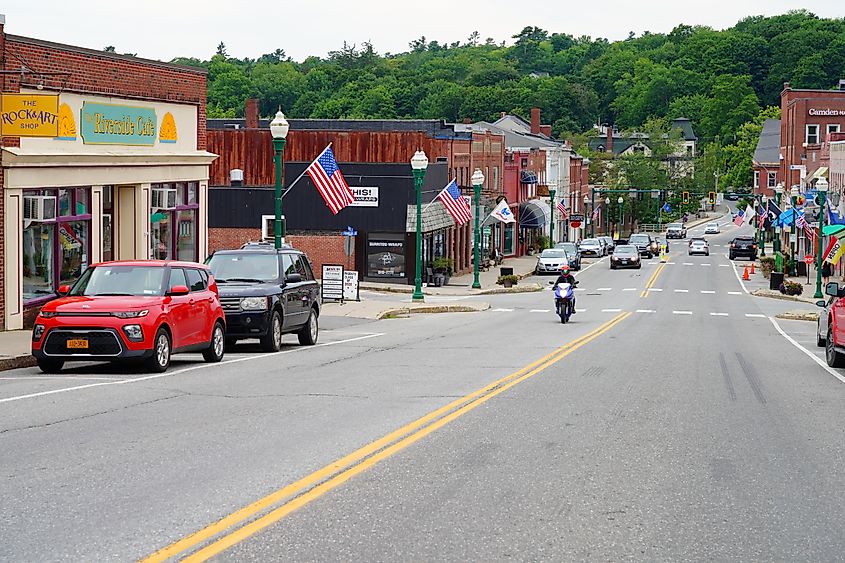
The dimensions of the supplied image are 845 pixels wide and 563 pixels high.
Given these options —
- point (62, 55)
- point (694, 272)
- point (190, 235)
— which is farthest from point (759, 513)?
point (694, 272)

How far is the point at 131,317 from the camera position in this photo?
676 inches

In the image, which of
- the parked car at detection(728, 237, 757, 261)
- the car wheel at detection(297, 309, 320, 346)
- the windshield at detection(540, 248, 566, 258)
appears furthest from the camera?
the parked car at detection(728, 237, 757, 261)

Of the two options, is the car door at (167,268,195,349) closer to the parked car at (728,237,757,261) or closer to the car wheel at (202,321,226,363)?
the car wheel at (202,321,226,363)

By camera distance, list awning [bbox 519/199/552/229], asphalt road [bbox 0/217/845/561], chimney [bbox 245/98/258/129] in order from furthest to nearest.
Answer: awning [bbox 519/199/552/229], chimney [bbox 245/98/258/129], asphalt road [bbox 0/217/845/561]

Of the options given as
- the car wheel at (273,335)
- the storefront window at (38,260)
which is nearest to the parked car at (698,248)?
the storefront window at (38,260)

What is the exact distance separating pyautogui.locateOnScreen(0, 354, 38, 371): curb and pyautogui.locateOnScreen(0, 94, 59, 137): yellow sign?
5.60m

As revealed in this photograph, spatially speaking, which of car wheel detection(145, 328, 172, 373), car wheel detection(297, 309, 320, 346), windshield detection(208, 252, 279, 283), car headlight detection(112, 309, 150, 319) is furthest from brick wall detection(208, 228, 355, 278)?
car headlight detection(112, 309, 150, 319)

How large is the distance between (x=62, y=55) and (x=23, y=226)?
415 centimetres

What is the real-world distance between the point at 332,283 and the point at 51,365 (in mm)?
21633

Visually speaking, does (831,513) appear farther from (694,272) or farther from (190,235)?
(694,272)

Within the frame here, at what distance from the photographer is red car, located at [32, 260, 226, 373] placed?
1706 centimetres

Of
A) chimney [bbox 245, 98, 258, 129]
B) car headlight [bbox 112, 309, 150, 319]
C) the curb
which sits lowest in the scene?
the curb

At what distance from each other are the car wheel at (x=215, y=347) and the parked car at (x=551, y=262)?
159 ft

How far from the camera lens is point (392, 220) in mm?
56562
